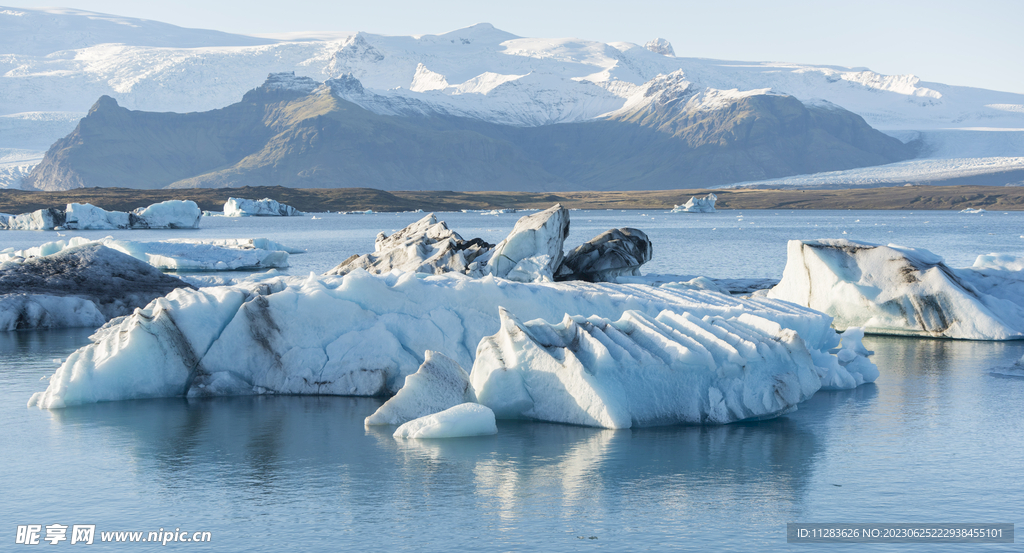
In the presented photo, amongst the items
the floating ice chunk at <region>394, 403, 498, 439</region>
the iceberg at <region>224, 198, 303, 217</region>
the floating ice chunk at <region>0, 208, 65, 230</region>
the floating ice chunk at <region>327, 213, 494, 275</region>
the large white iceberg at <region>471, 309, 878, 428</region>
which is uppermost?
the iceberg at <region>224, 198, 303, 217</region>

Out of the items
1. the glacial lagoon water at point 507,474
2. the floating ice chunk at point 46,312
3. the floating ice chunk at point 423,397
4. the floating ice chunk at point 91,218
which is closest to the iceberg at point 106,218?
the floating ice chunk at point 91,218

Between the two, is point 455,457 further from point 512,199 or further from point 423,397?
point 512,199

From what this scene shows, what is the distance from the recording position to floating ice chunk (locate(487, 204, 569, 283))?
72.1 ft

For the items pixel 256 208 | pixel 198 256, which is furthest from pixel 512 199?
pixel 198 256

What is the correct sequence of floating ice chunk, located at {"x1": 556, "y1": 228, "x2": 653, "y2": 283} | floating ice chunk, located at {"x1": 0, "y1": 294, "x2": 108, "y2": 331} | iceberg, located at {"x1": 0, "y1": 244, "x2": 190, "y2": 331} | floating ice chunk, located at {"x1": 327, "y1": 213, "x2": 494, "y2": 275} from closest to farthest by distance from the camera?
floating ice chunk, located at {"x1": 0, "y1": 294, "x2": 108, "y2": 331} → iceberg, located at {"x1": 0, "y1": 244, "x2": 190, "y2": 331} → floating ice chunk, located at {"x1": 327, "y1": 213, "x2": 494, "y2": 275} → floating ice chunk, located at {"x1": 556, "y1": 228, "x2": 653, "y2": 283}

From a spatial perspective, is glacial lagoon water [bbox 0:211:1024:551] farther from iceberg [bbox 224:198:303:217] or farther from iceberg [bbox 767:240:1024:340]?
iceberg [bbox 224:198:303:217]

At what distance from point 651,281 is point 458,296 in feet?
43.7

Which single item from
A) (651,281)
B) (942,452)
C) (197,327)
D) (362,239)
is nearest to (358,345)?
(197,327)

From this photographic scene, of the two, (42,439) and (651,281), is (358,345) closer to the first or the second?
(42,439)

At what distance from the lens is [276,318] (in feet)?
41.7

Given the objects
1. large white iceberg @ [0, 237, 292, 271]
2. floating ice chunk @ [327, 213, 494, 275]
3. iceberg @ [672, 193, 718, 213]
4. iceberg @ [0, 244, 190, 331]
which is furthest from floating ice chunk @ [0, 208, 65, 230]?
iceberg @ [672, 193, 718, 213]

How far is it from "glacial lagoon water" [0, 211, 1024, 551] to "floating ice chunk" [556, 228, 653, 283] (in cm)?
1254

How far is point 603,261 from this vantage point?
2505cm

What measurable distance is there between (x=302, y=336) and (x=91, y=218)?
64501 mm
